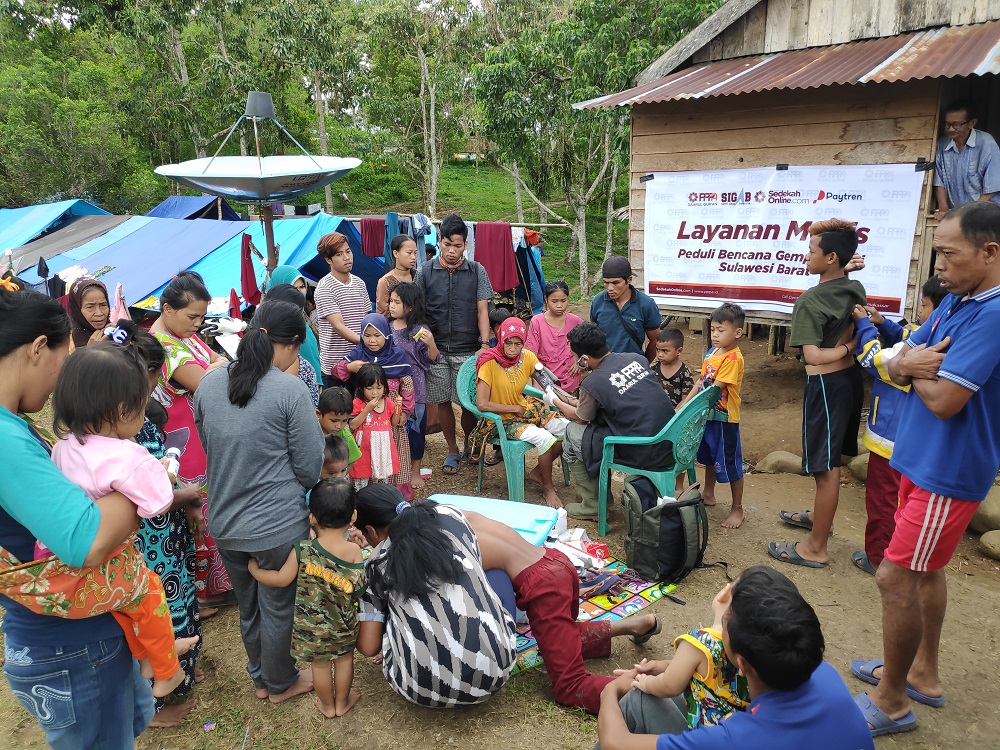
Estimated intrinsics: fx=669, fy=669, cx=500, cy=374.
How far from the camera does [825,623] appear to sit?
11.8ft

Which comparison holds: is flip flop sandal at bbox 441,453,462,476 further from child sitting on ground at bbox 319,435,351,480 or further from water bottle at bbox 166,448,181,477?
water bottle at bbox 166,448,181,477

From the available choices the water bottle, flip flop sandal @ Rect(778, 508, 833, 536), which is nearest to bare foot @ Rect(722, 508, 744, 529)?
flip flop sandal @ Rect(778, 508, 833, 536)

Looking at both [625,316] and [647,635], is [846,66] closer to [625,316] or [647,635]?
[625,316]

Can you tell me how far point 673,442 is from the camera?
4355 millimetres

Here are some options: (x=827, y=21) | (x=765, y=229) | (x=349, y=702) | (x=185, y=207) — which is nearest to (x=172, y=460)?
(x=349, y=702)

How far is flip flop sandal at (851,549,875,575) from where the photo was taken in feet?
13.4

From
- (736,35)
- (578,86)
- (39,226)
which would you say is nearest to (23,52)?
(39,226)

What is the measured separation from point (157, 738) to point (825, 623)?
334 cm

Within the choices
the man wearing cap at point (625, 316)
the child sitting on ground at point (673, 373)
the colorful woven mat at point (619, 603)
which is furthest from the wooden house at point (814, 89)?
the colorful woven mat at point (619, 603)

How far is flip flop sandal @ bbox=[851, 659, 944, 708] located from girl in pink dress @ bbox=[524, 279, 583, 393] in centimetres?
287

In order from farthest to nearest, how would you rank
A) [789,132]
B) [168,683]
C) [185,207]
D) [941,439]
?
[185,207] < [789,132] < [941,439] < [168,683]

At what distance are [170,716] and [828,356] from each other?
385cm

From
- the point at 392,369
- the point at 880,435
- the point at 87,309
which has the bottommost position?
the point at 880,435

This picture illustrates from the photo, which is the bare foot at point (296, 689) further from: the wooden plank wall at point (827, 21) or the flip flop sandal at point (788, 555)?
the wooden plank wall at point (827, 21)
